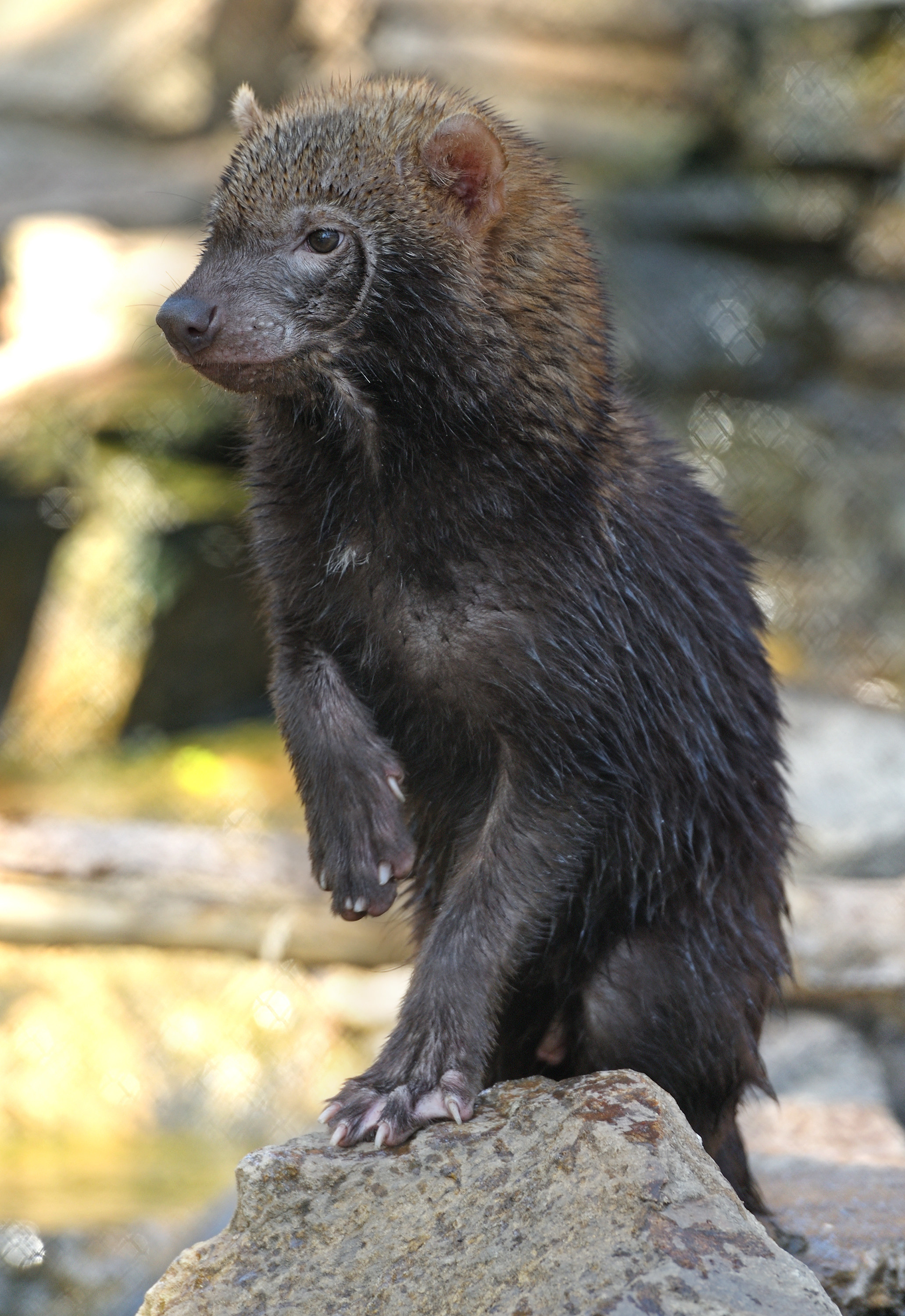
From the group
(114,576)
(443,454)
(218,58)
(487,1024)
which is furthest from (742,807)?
(218,58)

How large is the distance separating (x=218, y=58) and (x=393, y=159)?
7523 mm

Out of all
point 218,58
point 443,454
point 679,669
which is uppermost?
point 218,58

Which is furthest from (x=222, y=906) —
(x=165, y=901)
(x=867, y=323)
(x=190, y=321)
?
(x=867, y=323)

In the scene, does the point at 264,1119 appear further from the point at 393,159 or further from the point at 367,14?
the point at 367,14

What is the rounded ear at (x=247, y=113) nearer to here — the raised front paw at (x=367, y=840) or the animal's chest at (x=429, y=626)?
the animal's chest at (x=429, y=626)

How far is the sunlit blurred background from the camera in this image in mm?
6500

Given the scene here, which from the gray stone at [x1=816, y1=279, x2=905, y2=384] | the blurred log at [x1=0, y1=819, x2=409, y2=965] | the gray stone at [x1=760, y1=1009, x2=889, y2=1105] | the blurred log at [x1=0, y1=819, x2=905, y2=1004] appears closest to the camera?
the gray stone at [x1=760, y1=1009, x2=889, y2=1105]

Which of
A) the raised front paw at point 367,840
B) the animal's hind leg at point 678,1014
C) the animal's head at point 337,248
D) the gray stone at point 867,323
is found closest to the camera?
the animal's head at point 337,248

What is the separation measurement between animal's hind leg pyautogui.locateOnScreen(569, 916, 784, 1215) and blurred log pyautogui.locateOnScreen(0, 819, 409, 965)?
118 inches

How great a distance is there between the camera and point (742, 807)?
346 cm

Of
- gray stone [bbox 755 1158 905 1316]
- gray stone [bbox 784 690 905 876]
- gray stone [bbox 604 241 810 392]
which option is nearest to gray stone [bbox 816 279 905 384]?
gray stone [bbox 604 241 810 392]

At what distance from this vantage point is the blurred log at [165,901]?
6.45m

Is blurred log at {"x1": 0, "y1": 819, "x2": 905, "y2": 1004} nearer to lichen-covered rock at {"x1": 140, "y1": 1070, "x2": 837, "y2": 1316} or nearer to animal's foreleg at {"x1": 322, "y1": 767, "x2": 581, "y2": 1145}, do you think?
animal's foreleg at {"x1": 322, "y1": 767, "x2": 581, "y2": 1145}

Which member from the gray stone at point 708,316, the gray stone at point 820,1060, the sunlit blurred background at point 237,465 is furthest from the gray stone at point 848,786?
the gray stone at point 708,316
